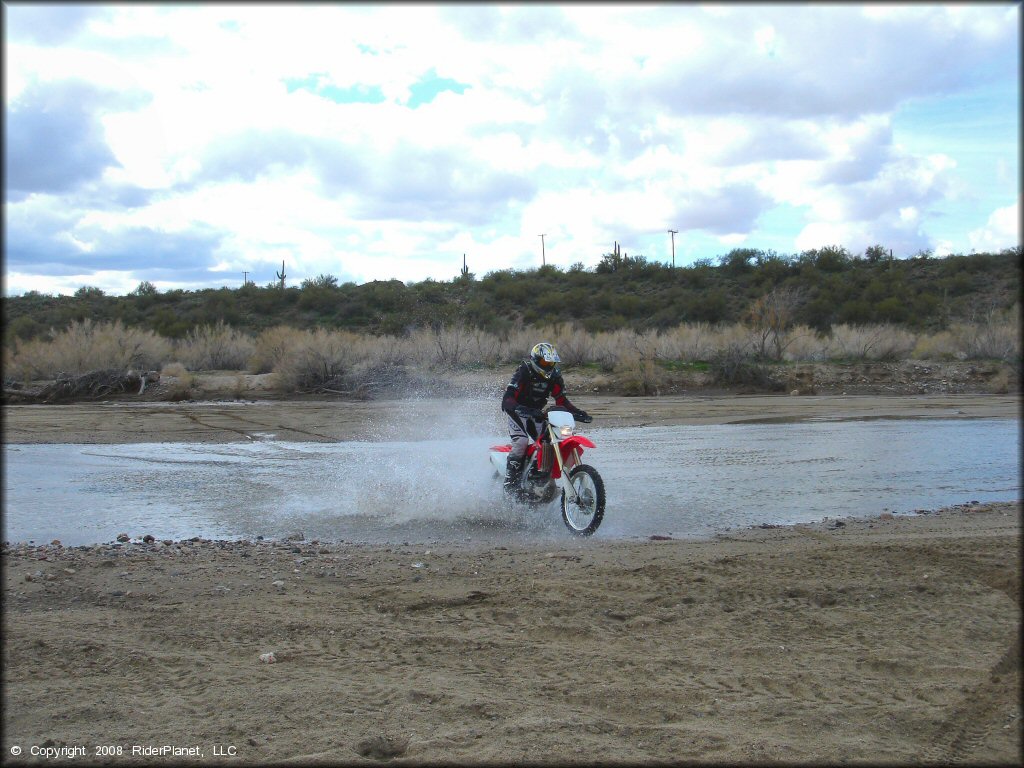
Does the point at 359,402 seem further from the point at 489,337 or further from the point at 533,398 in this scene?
the point at 533,398

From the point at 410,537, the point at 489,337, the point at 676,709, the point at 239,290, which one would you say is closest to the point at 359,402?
the point at 489,337

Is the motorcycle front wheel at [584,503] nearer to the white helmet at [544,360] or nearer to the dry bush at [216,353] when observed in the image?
the white helmet at [544,360]

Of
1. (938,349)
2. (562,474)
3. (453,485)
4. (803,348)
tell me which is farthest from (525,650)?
(938,349)

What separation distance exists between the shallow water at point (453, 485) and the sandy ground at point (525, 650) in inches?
42.5

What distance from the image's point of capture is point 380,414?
2241 centimetres

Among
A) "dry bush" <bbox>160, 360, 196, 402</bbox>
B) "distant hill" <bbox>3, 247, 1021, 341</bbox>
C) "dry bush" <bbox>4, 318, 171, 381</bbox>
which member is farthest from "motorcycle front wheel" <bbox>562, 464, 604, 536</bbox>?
"distant hill" <bbox>3, 247, 1021, 341</bbox>

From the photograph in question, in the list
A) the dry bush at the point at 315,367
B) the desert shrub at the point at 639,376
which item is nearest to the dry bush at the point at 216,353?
the dry bush at the point at 315,367

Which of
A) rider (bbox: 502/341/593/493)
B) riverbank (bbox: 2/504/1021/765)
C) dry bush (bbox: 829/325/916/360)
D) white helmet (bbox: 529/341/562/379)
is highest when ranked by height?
dry bush (bbox: 829/325/916/360)

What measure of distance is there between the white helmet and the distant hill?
34915 millimetres

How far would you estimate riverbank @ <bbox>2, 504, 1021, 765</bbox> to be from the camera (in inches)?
169

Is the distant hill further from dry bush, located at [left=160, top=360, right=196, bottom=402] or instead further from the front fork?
the front fork

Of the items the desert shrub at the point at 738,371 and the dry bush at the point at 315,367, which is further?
the desert shrub at the point at 738,371

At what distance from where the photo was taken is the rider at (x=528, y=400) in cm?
1038

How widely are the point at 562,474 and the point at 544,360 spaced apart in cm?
154
